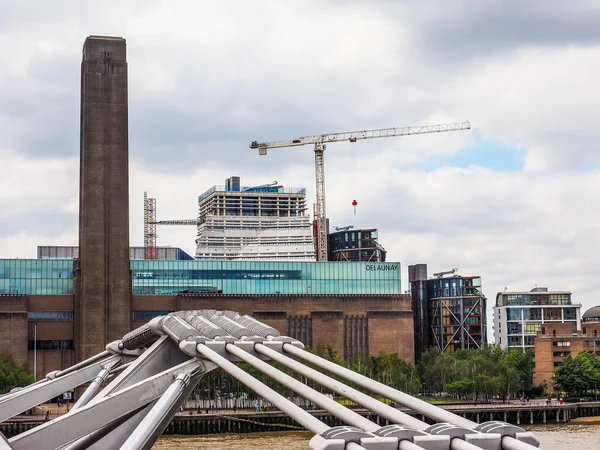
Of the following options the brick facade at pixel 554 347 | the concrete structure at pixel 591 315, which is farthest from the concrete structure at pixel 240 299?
the concrete structure at pixel 591 315

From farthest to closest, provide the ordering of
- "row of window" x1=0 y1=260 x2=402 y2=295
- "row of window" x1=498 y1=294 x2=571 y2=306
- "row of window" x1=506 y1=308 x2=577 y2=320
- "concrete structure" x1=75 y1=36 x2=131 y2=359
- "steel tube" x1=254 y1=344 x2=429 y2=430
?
"row of window" x1=498 y1=294 x2=571 y2=306 < "row of window" x1=506 y1=308 x2=577 y2=320 < "row of window" x1=0 y1=260 x2=402 y2=295 < "concrete structure" x1=75 y1=36 x2=131 y2=359 < "steel tube" x1=254 y1=344 x2=429 y2=430

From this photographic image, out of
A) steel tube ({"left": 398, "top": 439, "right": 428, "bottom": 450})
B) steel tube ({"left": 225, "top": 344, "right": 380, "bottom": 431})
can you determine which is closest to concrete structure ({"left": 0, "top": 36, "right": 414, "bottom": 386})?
steel tube ({"left": 225, "top": 344, "right": 380, "bottom": 431})

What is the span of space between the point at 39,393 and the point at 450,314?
14105 centimetres

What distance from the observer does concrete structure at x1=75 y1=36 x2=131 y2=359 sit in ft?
356

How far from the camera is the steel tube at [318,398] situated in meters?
20.4

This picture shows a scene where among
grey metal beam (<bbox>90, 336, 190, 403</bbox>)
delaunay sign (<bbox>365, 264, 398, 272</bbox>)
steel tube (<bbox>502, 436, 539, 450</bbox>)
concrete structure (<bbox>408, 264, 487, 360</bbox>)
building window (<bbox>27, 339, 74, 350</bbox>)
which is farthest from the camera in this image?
concrete structure (<bbox>408, 264, 487, 360</bbox>)

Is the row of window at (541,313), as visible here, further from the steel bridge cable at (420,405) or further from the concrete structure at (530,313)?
the steel bridge cable at (420,405)

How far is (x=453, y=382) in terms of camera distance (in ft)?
395

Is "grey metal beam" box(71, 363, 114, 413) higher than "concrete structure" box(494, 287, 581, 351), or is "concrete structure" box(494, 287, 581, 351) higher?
"concrete structure" box(494, 287, 581, 351)

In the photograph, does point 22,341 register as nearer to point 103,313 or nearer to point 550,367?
point 103,313

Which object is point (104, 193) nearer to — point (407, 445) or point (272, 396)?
point (272, 396)

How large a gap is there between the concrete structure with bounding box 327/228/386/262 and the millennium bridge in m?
126

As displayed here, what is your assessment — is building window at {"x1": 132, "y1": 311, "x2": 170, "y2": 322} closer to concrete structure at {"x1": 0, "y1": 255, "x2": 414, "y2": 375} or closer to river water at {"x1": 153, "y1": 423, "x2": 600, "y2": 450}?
concrete structure at {"x1": 0, "y1": 255, "x2": 414, "y2": 375}

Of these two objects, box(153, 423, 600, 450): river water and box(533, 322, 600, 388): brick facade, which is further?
box(533, 322, 600, 388): brick facade
